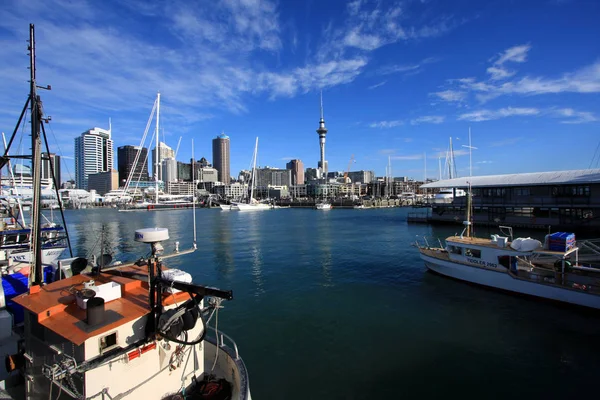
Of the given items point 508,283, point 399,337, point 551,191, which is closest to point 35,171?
point 399,337

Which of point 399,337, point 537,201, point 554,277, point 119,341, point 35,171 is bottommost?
point 399,337

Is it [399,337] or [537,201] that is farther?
[537,201]

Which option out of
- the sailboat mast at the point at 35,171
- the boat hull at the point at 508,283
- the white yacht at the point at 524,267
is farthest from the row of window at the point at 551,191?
the sailboat mast at the point at 35,171

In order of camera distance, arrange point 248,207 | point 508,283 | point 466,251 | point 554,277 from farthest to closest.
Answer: point 248,207
point 466,251
point 508,283
point 554,277

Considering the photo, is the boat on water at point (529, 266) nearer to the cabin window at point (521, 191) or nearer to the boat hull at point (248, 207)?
the cabin window at point (521, 191)

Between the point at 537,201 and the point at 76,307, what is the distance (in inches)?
2810

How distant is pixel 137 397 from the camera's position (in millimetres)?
6898

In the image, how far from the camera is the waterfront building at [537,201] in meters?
52.6

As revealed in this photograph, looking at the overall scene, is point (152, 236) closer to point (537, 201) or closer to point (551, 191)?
point (537, 201)

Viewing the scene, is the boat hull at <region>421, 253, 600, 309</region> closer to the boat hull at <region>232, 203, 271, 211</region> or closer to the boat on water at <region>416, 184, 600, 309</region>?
the boat on water at <region>416, 184, 600, 309</region>

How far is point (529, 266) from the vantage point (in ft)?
73.7

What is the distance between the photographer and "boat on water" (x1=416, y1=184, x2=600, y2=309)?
1919 centimetres

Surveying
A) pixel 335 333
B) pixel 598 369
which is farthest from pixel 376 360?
pixel 598 369

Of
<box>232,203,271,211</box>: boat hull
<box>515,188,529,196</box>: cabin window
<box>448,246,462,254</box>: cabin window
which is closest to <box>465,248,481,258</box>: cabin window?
<box>448,246,462,254</box>: cabin window
